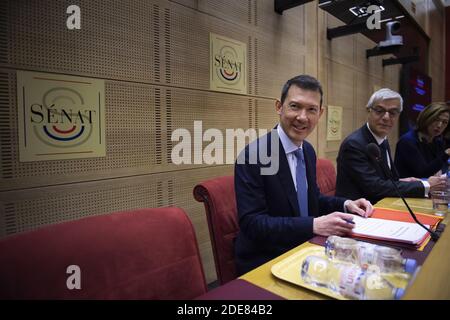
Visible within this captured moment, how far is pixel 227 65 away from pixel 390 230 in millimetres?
1778

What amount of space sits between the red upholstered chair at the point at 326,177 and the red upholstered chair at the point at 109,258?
66.8 inches

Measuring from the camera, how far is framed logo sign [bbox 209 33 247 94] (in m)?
2.25

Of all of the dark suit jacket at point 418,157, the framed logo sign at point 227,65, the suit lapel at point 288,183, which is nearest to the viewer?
the suit lapel at point 288,183

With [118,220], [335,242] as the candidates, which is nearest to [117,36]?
[118,220]

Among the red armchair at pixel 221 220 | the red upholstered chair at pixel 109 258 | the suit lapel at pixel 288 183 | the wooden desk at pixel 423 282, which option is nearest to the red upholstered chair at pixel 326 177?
the suit lapel at pixel 288 183

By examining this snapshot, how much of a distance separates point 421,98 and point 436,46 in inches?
100

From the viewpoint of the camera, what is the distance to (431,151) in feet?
9.94

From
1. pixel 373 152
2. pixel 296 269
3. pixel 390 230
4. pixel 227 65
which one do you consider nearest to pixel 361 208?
pixel 390 230

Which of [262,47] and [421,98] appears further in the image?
[421,98]

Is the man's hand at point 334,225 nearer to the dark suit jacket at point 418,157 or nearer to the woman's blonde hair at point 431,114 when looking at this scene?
the dark suit jacket at point 418,157

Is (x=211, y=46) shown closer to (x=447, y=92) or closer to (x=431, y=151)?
(x=431, y=151)

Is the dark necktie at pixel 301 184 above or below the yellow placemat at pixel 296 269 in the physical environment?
above

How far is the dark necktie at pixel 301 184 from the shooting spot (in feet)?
4.72

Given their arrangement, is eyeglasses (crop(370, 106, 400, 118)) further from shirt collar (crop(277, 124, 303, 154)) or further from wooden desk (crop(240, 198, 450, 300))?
wooden desk (crop(240, 198, 450, 300))
